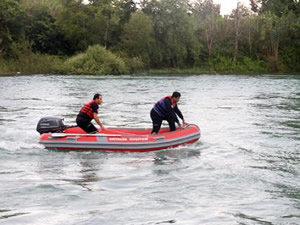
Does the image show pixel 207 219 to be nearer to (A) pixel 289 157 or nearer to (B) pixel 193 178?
(B) pixel 193 178

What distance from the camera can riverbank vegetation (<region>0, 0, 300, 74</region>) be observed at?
189ft

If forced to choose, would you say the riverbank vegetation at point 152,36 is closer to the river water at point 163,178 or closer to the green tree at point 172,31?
the green tree at point 172,31

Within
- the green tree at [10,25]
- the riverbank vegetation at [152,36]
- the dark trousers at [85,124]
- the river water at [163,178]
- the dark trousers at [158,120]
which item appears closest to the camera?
the river water at [163,178]

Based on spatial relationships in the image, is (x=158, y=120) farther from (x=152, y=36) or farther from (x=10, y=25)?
(x=10, y=25)

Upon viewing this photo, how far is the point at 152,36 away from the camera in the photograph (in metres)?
59.5

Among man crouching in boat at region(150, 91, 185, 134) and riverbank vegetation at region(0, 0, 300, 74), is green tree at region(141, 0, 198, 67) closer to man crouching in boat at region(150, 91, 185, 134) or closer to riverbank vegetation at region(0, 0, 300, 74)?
riverbank vegetation at region(0, 0, 300, 74)

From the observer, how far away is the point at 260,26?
6206 centimetres

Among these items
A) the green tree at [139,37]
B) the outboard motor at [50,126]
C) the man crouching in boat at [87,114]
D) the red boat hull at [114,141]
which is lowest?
the red boat hull at [114,141]

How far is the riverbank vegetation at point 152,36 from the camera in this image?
57.8 metres

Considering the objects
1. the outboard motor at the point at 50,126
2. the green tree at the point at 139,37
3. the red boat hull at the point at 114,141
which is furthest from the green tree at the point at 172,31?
the red boat hull at the point at 114,141

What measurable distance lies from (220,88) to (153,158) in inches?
942

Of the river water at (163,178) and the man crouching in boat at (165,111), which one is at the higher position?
the man crouching in boat at (165,111)

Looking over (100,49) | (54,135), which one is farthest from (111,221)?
(100,49)

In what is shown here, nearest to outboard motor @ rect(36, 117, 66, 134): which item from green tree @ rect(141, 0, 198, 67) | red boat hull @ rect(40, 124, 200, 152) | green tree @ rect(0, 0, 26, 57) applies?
red boat hull @ rect(40, 124, 200, 152)
